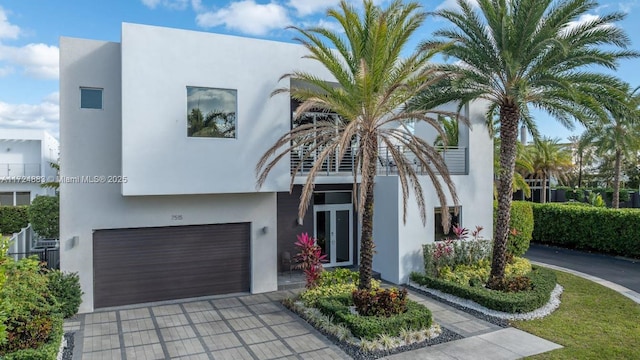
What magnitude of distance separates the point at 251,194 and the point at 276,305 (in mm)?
3737

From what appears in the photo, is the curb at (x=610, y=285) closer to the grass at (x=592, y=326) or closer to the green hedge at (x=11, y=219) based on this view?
the grass at (x=592, y=326)

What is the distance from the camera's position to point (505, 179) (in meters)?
13.5

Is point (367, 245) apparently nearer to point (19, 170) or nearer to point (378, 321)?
point (378, 321)

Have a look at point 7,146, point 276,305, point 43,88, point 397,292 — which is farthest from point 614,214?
point 7,146

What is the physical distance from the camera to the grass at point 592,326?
363 inches

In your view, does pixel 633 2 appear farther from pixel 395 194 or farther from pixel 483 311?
pixel 483 311

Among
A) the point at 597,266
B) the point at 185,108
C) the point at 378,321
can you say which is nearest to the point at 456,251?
the point at 378,321

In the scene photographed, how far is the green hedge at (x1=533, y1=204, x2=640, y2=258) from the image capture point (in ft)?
62.6

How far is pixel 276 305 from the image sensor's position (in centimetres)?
1281

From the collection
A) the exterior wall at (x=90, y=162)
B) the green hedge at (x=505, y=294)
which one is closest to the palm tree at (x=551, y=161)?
the green hedge at (x=505, y=294)

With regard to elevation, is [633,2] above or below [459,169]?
above

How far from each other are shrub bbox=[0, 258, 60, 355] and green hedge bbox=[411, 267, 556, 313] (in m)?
10.8

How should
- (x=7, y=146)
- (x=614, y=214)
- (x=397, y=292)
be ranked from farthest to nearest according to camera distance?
(x=7, y=146)
(x=614, y=214)
(x=397, y=292)

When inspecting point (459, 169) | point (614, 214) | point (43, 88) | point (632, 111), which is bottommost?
point (614, 214)
